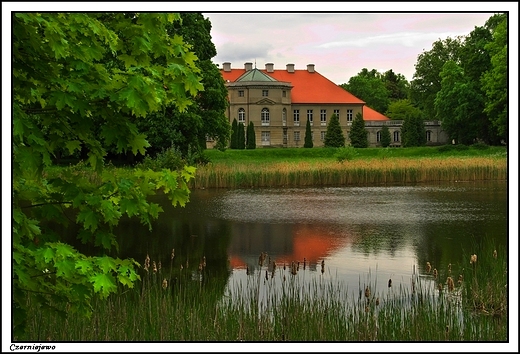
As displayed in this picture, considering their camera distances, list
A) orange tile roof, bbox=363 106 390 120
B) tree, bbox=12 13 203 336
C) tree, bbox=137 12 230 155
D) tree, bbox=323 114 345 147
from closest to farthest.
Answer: tree, bbox=12 13 203 336 < tree, bbox=137 12 230 155 < tree, bbox=323 114 345 147 < orange tile roof, bbox=363 106 390 120

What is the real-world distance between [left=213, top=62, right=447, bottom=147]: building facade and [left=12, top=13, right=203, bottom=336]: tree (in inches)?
2027

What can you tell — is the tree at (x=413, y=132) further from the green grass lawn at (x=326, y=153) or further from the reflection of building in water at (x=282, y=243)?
the reflection of building in water at (x=282, y=243)

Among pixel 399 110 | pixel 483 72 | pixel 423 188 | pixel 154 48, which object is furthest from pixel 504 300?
pixel 399 110

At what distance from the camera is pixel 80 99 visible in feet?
13.3

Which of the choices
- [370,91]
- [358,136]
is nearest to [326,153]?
[358,136]

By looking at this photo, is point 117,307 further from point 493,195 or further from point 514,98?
point 493,195

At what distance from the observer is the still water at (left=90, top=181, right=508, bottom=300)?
30.3 ft

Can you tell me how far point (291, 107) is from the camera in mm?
59969

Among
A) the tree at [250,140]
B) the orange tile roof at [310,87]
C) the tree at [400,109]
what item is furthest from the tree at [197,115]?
the tree at [400,109]

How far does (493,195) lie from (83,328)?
632 inches

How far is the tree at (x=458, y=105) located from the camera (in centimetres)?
4372

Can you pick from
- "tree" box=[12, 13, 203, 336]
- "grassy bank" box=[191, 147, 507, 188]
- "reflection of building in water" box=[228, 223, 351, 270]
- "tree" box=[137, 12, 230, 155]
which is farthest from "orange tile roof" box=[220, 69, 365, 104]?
"tree" box=[12, 13, 203, 336]

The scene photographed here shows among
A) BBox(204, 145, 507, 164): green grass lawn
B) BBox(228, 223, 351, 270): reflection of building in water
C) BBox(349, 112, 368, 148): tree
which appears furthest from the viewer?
BBox(349, 112, 368, 148): tree

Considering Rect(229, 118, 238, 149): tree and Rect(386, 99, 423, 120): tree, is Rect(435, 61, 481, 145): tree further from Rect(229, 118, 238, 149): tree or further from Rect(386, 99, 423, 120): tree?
Rect(386, 99, 423, 120): tree
